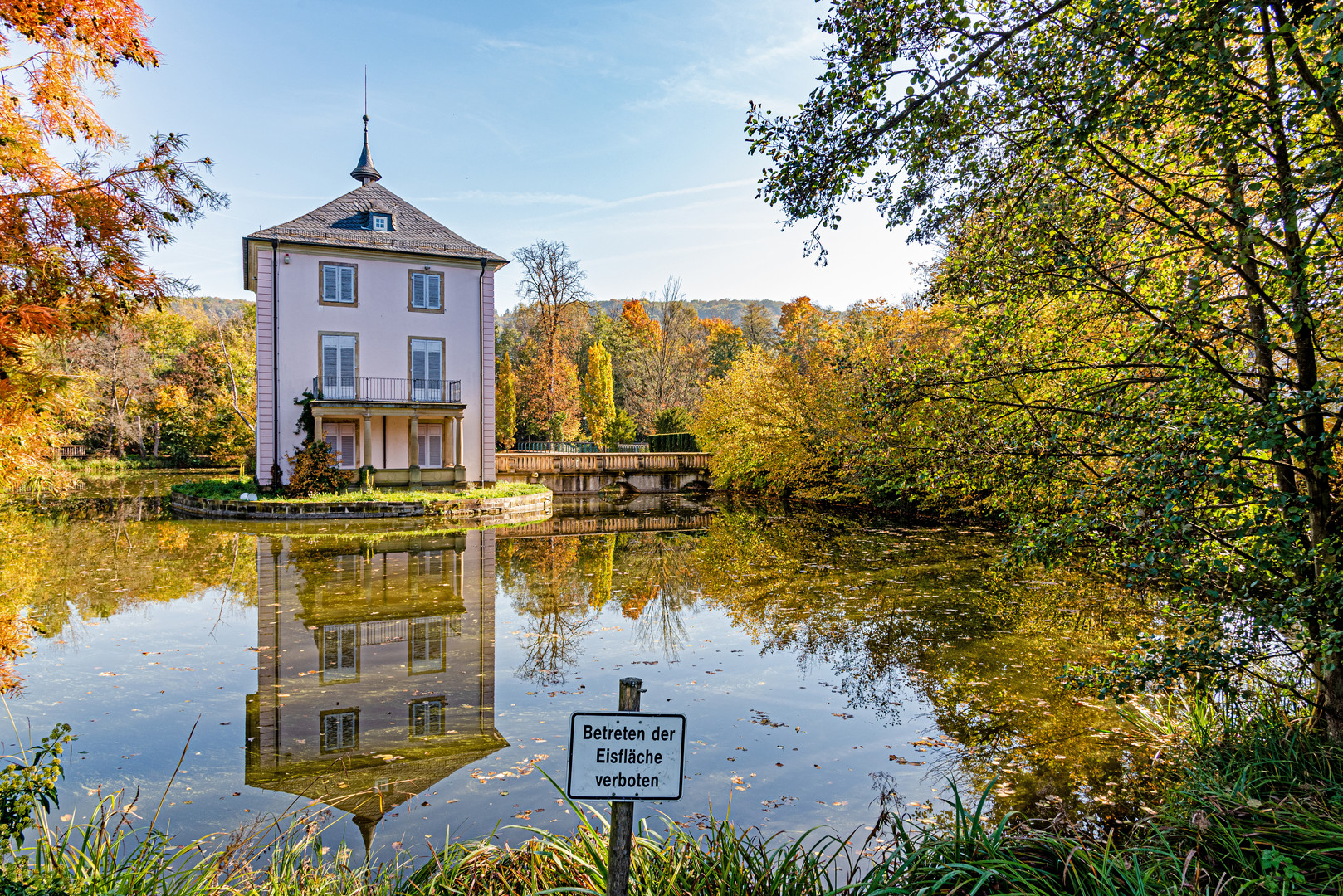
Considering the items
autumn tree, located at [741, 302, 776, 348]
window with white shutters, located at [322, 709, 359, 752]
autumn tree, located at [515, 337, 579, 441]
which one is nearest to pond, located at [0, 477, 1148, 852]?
window with white shutters, located at [322, 709, 359, 752]

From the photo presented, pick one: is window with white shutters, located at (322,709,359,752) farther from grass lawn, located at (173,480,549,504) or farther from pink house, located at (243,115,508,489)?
pink house, located at (243,115,508,489)

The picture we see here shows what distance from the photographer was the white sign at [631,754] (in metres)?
2.50

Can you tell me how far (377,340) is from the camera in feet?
75.8

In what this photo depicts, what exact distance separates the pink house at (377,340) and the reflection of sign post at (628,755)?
21.3 metres

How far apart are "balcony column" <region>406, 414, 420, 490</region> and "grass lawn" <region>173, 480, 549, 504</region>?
1.92 ft

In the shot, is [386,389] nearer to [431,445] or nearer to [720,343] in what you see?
[431,445]

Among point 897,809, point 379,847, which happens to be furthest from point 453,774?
point 897,809

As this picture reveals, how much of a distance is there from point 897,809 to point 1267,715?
246 centimetres

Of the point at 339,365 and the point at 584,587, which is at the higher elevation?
the point at 339,365

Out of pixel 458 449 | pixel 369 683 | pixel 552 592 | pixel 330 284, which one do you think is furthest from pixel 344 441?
pixel 369 683

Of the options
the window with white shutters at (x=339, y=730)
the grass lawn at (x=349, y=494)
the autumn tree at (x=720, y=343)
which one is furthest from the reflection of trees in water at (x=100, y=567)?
the autumn tree at (x=720, y=343)

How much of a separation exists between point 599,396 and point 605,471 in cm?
1163

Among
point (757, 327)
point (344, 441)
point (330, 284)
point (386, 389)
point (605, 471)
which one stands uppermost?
point (757, 327)

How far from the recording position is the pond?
15.5 ft
